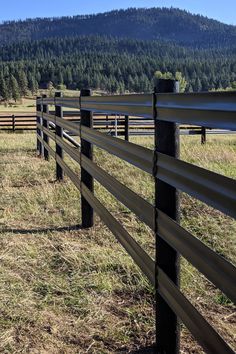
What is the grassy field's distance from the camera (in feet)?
9.48

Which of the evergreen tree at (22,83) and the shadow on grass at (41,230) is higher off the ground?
the evergreen tree at (22,83)

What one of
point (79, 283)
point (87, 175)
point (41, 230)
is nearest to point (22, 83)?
point (41, 230)

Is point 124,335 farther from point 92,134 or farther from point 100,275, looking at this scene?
point 92,134

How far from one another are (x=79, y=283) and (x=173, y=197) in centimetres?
140

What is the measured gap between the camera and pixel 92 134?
14.7 ft

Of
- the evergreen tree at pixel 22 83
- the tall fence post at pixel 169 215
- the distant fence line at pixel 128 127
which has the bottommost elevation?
the distant fence line at pixel 128 127

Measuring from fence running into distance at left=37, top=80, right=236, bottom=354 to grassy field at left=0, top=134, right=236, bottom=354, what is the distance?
1.25ft

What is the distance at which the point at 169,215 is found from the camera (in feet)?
8.41

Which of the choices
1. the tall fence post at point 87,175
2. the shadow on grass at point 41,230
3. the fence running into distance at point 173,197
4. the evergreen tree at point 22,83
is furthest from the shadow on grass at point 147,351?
the evergreen tree at point 22,83

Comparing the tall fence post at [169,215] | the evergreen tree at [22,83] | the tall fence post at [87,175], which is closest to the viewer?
the tall fence post at [169,215]

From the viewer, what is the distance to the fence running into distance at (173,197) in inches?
73.2

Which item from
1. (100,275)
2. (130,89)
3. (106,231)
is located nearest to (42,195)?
(106,231)

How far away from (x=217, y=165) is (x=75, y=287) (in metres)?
5.19

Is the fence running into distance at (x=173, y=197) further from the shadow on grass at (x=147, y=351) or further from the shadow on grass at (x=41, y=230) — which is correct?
the shadow on grass at (x=41, y=230)
